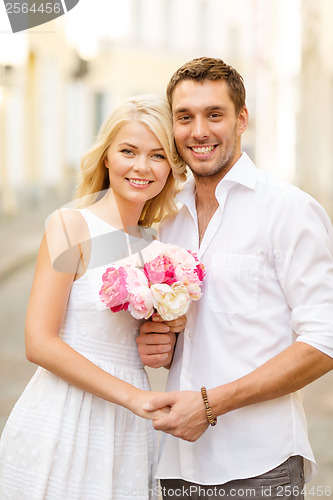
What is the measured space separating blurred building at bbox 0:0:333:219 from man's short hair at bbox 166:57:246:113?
1428cm

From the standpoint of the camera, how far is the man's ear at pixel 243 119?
9.00ft

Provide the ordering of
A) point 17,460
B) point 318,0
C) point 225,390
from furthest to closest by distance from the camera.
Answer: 1. point 318,0
2. point 17,460
3. point 225,390

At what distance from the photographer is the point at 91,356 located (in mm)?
2580

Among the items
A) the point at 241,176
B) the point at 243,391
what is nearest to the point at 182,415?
the point at 243,391

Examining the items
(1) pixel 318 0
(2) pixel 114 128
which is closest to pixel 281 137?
(1) pixel 318 0

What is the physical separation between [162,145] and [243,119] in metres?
0.35

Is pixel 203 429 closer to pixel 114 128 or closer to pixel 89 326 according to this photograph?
pixel 89 326

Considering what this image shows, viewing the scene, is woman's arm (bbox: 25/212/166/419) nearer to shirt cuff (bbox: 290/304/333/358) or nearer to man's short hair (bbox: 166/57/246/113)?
shirt cuff (bbox: 290/304/333/358)

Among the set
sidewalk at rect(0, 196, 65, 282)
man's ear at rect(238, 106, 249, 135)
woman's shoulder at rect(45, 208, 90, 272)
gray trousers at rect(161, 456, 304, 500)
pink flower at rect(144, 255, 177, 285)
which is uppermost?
man's ear at rect(238, 106, 249, 135)

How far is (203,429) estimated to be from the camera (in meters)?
2.41

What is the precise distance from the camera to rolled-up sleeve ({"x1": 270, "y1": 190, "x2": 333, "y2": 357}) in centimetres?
237

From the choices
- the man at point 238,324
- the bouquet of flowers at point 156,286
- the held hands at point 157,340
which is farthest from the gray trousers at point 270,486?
the bouquet of flowers at point 156,286

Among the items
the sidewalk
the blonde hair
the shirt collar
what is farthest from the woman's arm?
the sidewalk

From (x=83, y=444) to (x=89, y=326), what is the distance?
424 mm
